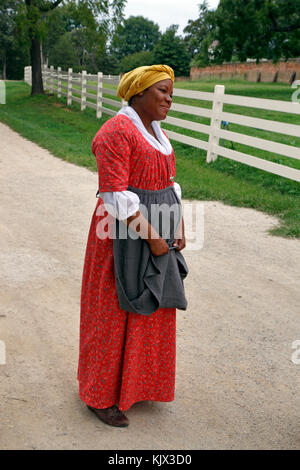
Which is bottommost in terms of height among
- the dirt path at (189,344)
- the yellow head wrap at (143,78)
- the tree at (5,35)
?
the dirt path at (189,344)

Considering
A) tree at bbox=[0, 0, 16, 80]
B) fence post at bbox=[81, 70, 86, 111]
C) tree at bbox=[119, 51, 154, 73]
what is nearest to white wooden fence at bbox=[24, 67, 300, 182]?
fence post at bbox=[81, 70, 86, 111]

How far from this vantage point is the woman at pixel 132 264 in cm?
235

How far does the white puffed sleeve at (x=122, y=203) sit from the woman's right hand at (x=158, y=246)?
0.19 metres

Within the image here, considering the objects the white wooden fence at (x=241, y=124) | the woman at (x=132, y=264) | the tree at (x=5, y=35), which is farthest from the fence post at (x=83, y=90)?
the tree at (x=5, y=35)

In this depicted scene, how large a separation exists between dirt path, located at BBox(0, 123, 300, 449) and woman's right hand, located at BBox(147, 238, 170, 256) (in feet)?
3.12

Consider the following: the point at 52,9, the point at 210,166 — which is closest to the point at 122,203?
the point at 210,166

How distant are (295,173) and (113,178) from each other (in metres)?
5.77

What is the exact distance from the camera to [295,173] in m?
7.59

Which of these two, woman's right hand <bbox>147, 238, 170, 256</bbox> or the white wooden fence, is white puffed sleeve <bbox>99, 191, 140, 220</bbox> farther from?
the white wooden fence

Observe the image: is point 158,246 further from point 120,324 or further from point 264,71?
point 264,71

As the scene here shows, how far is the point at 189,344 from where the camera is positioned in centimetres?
365

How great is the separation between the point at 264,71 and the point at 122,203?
35.1 meters

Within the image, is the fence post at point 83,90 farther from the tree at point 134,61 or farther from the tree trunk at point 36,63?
the tree at point 134,61

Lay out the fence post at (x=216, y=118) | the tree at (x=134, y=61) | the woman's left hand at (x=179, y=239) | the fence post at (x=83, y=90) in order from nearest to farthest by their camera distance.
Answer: the woman's left hand at (x=179, y=239) < the fence post at (x=216, y=118) < the fence post at (x=83, y=90) < the tree at (x=134, y=61)
